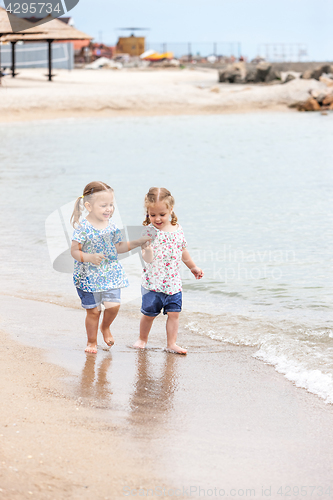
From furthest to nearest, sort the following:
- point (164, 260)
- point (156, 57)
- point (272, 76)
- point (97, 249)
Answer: point (156, 57), point (272, 76), point (164, 260), point (97, 249)

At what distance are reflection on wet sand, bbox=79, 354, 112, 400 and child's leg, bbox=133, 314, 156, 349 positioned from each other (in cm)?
29

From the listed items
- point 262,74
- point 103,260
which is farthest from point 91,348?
point 262,74

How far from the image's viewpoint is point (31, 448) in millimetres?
2500

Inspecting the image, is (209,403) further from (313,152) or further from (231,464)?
(313,152)

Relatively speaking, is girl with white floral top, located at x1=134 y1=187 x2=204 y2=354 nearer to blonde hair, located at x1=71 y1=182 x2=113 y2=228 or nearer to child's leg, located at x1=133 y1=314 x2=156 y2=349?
child's leg, located at x1=133 y1=314 x2=156 y2=349

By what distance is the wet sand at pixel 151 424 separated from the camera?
2371mm

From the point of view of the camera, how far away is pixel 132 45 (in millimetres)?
68500

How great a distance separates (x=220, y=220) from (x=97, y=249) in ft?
19.3

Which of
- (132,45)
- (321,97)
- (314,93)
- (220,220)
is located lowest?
(220,220)

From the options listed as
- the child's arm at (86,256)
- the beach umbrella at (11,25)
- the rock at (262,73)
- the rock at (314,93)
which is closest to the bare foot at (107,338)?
the child's arm at (86,256)

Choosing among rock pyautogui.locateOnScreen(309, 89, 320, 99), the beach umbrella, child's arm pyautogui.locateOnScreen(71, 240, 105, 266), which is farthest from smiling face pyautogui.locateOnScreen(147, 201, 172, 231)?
rock pyautogui.locateOnScreen(309, 89, 320, 99)

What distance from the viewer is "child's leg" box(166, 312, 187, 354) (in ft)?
12.9

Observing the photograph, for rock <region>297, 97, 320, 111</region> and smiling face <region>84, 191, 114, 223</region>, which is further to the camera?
rock <region>297, 97, 320, 111</region>

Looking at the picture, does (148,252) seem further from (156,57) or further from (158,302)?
(156,57)
